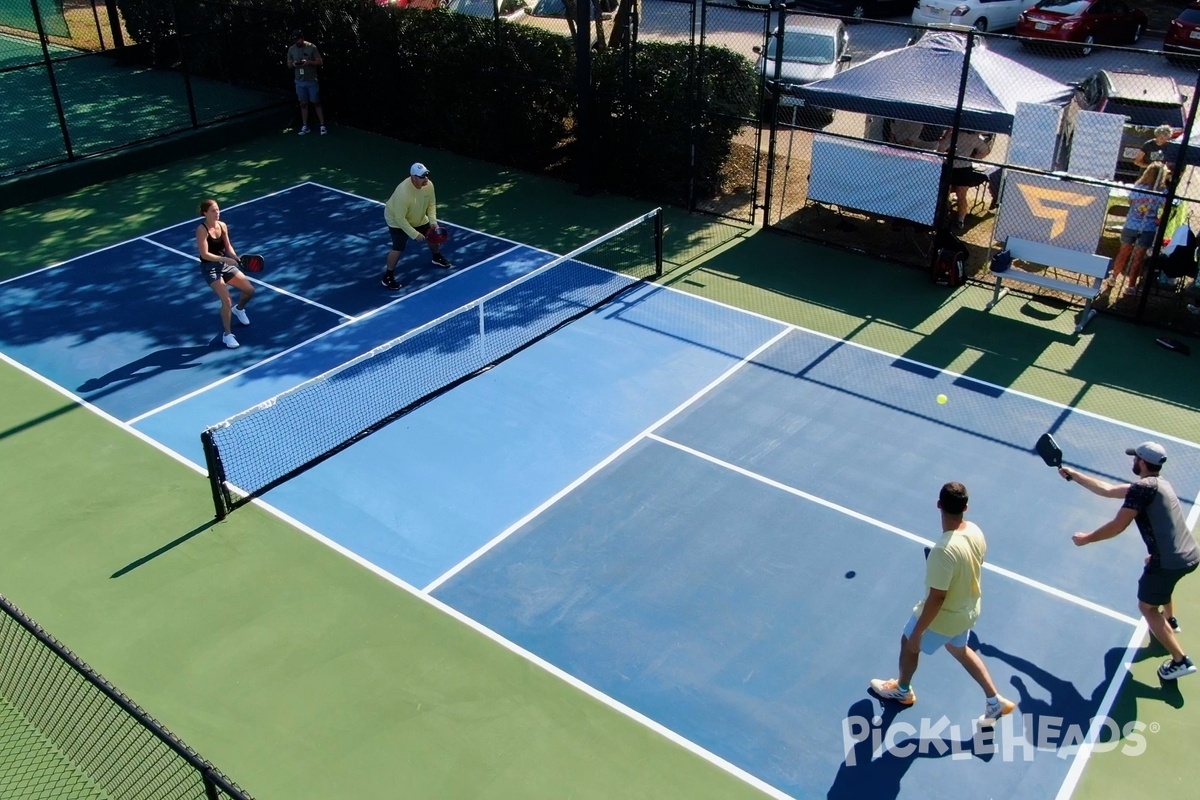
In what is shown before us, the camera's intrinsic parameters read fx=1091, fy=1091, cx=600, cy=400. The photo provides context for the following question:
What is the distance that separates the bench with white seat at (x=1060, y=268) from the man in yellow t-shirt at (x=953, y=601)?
7072 mm

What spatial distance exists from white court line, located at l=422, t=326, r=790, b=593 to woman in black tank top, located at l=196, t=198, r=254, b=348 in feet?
16.1

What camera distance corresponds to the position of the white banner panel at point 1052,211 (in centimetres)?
1316

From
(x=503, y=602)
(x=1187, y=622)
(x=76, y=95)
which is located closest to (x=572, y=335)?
(x=503, y=602)

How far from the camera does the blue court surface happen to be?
7.86m

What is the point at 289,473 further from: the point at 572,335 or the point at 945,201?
the point at 945,201

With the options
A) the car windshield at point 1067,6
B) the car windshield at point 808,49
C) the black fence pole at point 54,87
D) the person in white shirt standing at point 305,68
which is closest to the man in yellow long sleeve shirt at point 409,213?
the person in white shirt standing at point 305,68

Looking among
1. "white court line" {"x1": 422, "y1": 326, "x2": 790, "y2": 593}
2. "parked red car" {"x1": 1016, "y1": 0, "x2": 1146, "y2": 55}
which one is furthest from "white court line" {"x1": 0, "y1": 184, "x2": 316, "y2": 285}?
"parked red car" {"x1": 1016, "y1": 0, "x2": 1146, "y2": 55}

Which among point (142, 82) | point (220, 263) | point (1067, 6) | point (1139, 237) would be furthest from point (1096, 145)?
point (142, 82)

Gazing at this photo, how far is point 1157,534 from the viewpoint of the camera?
7699 millimetres

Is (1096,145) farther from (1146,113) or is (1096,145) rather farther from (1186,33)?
(1186,33)

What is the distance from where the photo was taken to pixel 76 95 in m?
21.7

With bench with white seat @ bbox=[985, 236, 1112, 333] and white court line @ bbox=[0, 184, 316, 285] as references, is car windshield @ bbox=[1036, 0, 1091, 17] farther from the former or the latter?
white court line @ bbox=[0, 184, 316, 285]

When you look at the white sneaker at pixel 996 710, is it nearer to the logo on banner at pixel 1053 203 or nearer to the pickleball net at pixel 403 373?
the pickleball net at pixel 403 373

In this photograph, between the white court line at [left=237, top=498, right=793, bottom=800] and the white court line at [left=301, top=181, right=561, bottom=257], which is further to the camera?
the white court line at [left=301, top=181, right=561, bottom=257]
